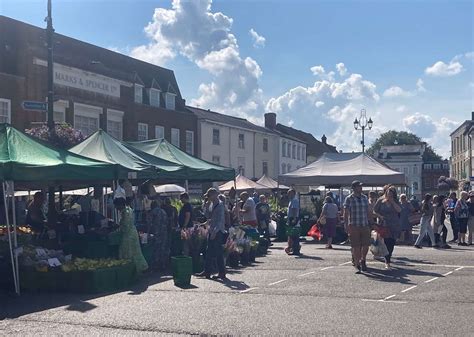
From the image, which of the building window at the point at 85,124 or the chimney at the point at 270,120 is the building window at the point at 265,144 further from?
the building window at the point at 85,124

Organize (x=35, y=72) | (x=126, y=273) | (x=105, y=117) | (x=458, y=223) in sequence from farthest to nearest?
1. (x=105, y=117)
2. (x=35, y=72)
3. (x=458, y=223)
4. (x=126, y=273)

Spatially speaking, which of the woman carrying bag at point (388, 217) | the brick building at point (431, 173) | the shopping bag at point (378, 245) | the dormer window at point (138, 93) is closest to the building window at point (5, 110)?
the dormer window at point (138, 93)

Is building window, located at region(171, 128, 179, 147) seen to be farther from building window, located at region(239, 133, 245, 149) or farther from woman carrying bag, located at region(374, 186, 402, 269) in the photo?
Result: woman carrying bag, located at region(374, 186, 402, 269)

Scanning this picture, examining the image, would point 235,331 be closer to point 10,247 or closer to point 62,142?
point 10,247

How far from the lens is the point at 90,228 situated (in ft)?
47.8

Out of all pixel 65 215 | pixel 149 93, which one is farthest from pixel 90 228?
pixel 149 93

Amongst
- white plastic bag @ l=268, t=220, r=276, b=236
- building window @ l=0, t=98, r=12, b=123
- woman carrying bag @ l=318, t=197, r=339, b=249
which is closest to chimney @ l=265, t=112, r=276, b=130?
building window @ l=0, t=98, r=12, b=123

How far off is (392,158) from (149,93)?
67.8m

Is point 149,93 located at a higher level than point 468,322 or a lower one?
higher

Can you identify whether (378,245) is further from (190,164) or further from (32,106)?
(32,106)

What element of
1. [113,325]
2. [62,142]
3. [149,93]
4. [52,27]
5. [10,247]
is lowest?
[113,325]

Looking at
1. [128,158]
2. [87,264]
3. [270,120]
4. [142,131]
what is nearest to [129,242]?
[87,264]

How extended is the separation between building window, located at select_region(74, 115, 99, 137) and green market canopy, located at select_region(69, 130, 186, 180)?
1616 cm

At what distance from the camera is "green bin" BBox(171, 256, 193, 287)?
39.5 feet
